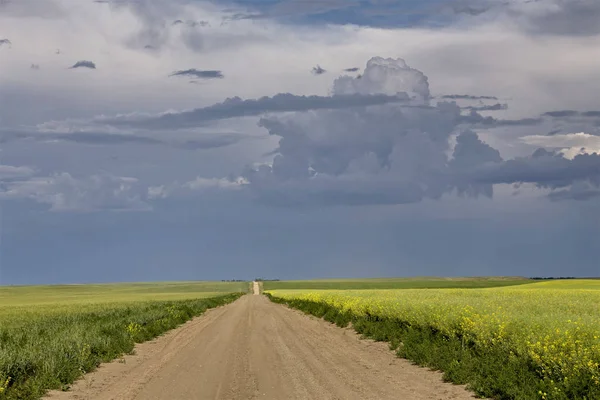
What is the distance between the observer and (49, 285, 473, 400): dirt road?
15.7 m

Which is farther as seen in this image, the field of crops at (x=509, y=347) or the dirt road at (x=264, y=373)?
the dirt road at (x=264, y=373)

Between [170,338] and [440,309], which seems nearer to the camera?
[440,309]

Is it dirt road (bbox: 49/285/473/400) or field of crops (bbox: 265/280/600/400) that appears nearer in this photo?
field of crops (bbox: 265/280/600/400)

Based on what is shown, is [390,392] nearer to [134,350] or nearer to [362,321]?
[134,350]

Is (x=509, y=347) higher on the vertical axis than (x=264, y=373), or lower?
higher

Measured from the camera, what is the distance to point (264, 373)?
18.7m

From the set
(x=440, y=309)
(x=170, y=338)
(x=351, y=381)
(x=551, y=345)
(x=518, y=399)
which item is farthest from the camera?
(x=170, y=338)

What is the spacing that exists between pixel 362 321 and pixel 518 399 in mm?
18887

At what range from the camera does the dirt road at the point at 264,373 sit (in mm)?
15664

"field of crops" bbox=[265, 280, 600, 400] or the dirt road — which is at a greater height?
"field of crops" bbox=[265, 280, 600, 400]

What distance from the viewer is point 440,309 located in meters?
24.9

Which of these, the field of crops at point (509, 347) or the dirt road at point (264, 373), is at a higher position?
the field of crops at point (509, 347)

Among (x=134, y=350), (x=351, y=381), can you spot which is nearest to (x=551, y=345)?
(x=351, y=381)

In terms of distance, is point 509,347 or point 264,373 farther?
point 264,373
